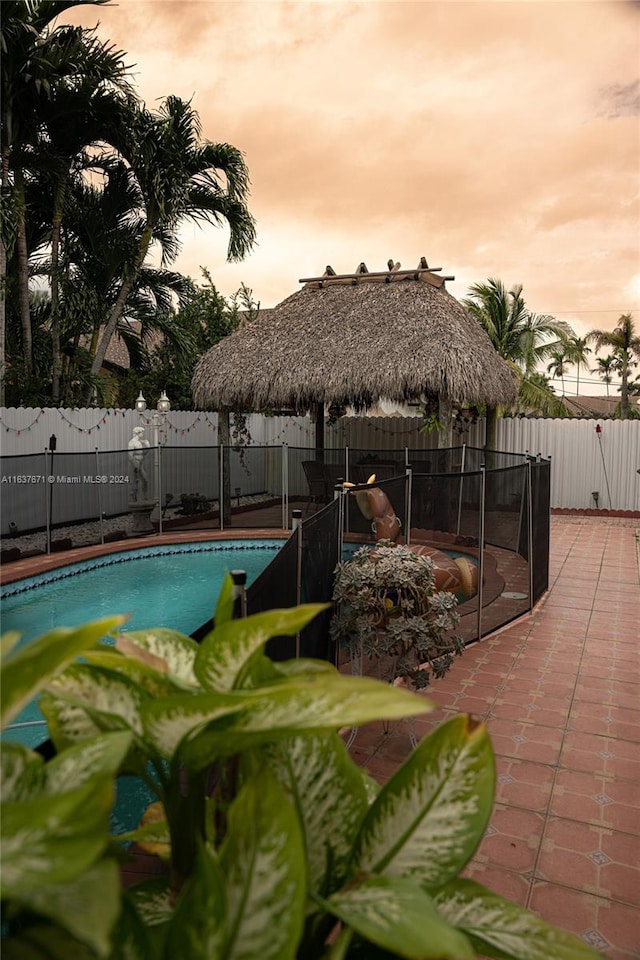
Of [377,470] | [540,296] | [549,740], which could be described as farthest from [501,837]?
[540,296]

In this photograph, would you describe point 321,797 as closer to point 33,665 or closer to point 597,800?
point 33,665

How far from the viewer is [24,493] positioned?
9391 millimetres

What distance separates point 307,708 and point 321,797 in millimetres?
226

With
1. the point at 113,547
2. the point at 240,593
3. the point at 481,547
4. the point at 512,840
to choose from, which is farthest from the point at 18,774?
the point at 113,547

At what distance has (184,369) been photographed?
16922mm

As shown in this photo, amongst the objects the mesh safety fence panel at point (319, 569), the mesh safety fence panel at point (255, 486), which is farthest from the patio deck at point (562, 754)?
the mesh safety fence panel at point (255, 486)

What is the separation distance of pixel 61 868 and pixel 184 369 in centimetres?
1695

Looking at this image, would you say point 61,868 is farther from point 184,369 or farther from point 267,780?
point 184,369

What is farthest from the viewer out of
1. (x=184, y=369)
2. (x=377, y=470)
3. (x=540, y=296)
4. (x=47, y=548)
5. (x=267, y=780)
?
(x=540, y=296)

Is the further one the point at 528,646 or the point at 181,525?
the point at 181,525

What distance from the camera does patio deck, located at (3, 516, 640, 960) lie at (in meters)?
2.69

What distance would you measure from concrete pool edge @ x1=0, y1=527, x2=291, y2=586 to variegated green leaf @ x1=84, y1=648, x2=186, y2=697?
8270 millimetres

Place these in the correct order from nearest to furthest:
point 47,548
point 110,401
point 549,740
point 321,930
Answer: point 321,930 < point 549,740 < point 47,548 < point 110,401

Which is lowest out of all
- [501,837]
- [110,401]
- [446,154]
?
[501,837]
